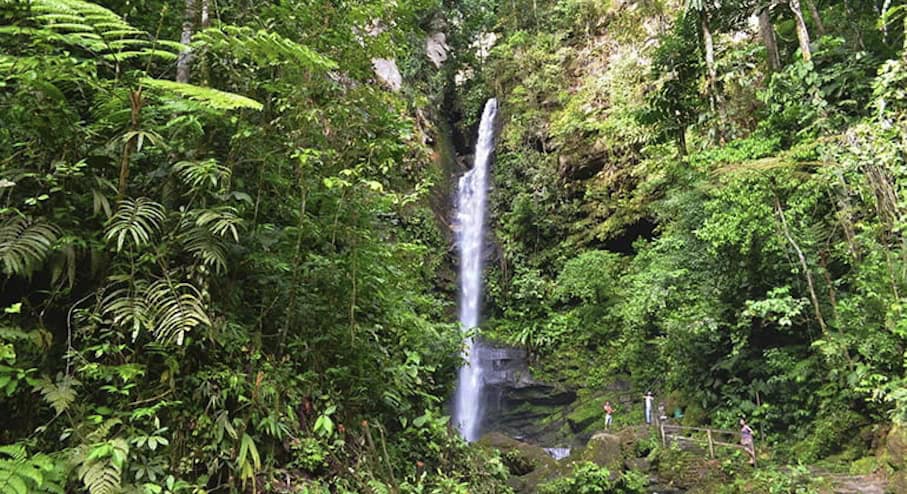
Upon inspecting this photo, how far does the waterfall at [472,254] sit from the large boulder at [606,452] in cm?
540

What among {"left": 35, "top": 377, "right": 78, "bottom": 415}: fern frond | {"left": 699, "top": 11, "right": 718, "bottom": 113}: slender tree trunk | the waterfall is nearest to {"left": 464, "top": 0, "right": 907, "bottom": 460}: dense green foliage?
{"left": 699, "top": 11, "right": 718, "bottom": 113}: slender tree trunk

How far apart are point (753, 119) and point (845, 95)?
3.21 meters

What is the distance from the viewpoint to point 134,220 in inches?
108

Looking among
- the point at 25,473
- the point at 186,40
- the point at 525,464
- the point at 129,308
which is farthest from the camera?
the point at 525,464

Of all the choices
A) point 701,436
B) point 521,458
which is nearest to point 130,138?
point 521,458

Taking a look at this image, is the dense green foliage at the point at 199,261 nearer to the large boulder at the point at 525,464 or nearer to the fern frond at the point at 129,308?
the fern frond at the point at 129,308

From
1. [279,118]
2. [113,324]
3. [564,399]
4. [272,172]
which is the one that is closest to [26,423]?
[113,324]

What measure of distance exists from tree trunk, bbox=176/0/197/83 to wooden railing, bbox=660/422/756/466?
9655mm

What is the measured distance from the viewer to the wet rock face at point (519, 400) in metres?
14.4

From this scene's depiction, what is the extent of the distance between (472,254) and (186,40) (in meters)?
15.6

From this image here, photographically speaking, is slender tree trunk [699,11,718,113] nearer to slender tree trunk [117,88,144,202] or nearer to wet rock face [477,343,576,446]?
wet rock face [477,343,576,446]

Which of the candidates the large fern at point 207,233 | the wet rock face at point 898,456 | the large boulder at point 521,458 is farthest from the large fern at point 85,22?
the wet rock face at point 898,456

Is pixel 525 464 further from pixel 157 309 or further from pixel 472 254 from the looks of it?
pixel 472 254

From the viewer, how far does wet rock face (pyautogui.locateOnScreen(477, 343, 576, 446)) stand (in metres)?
14.4
